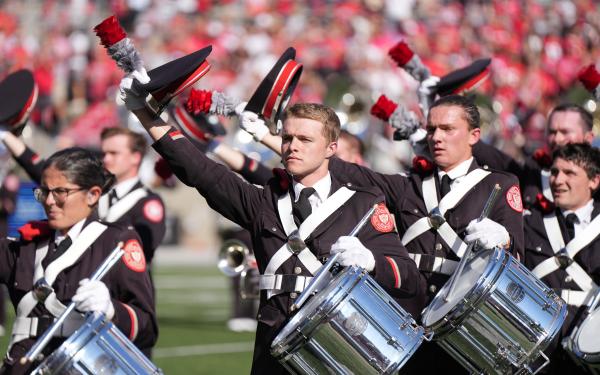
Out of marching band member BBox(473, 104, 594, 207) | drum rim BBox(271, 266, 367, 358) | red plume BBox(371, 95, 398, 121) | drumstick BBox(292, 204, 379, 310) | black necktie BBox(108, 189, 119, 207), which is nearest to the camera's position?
drum rim BBox(271, 266, 367, 358)

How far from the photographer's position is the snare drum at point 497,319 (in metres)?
4.75

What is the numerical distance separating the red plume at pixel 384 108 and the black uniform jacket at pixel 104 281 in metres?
1.65

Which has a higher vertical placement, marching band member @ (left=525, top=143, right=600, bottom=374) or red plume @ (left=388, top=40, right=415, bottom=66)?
red plume @ (left=388, top=40, right=415, bottom=66)

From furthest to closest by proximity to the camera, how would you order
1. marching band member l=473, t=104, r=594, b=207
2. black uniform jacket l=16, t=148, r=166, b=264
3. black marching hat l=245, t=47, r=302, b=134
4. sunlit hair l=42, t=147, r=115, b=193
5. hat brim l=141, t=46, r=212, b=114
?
black uniform jacket l=16, t=148, r=166, b=264
marching band member l=473, t=104, r=594, b=207
black marching hat l=245, t=47, r=302, b=134
sunlit hair l=42, t=147, r=115, b=193
hat brim l=141, t=46, r=212, b=114

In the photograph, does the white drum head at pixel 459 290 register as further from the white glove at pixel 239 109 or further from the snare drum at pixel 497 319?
the white glove at pixel 239 109

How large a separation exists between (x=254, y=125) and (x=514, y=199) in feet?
4.09

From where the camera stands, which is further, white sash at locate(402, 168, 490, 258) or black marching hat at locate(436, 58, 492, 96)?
black marching hat at locate(436, 58, 492, 96)

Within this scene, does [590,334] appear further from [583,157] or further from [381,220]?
[381,220]

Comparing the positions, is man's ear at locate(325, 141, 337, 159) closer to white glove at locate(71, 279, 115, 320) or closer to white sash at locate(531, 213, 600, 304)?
white glove at locate(71, 279, 115, 320)

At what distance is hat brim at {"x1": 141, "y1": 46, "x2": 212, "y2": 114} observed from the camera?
4.52 metres

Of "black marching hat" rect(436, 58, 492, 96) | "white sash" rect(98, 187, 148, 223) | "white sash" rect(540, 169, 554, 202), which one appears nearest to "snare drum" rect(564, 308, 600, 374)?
"white sash" rect(540, 169, 554, 202)

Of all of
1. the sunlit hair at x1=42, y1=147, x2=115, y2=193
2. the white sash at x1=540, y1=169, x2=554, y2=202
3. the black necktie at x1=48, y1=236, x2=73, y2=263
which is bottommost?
the white sash at x1=540, y1=169, x2=554, y2=202

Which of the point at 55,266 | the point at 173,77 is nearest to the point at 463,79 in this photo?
the point at 173,77

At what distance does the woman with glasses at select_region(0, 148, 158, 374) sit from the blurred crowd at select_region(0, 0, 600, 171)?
11632 millimetres
